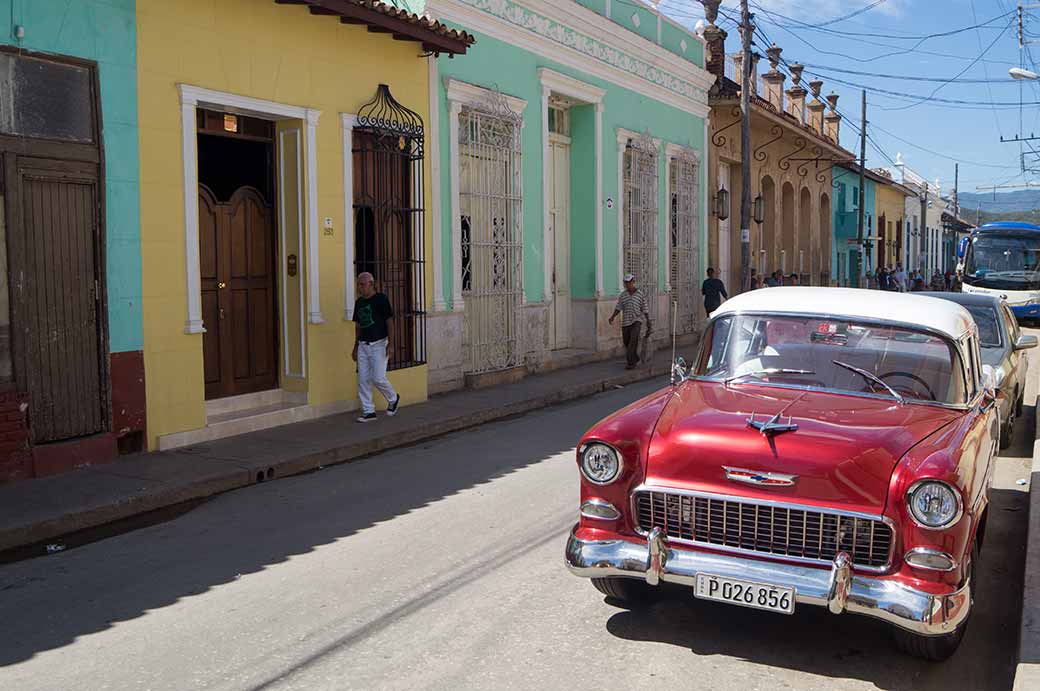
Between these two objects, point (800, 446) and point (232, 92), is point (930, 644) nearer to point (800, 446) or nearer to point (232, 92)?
point (800, 446)

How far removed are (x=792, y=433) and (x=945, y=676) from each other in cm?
124

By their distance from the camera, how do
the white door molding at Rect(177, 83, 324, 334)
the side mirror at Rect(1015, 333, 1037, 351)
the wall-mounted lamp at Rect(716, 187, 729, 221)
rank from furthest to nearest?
the wall-mounted lamp at Rect(716, 187, 729, 221) → the side mirror at Rect(1015, 333, 1037, 351) → the white door molding at Rect(177, 83, 324, 334)

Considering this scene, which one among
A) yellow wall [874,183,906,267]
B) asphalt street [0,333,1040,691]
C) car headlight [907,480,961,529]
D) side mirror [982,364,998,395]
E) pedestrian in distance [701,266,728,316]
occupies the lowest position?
asphalt street [0,333,1040,691]

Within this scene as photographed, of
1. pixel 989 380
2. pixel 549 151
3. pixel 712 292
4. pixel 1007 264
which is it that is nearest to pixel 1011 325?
pixel 989 380

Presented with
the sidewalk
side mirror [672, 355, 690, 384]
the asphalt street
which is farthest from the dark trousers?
side mirror [672, 355, 690, 384]

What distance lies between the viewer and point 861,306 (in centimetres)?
561

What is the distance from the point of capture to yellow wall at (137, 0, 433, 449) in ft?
30.5

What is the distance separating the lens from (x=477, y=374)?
47.0ft

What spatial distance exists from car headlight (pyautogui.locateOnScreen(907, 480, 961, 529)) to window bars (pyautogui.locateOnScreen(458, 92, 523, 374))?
34.9 feet

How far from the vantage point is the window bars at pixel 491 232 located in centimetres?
1461

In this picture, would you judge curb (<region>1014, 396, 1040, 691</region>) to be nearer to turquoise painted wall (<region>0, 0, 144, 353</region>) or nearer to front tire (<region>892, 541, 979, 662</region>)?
front tire (<region>892, 541, 979, 662</region>)

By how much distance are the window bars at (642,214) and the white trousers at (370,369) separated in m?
9.06

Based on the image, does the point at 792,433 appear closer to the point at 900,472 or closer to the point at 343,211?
the point at 900,472

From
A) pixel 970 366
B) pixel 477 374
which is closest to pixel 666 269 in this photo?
pixel 477 374
